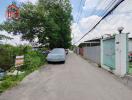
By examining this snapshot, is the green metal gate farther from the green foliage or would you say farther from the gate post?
the green foliage

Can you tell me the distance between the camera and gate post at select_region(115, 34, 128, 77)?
10.9 metres

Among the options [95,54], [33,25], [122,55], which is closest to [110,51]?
[122,55]

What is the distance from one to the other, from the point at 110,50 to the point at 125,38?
2.64m

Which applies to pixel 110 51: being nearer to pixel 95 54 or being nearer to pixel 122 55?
pixel 122 55

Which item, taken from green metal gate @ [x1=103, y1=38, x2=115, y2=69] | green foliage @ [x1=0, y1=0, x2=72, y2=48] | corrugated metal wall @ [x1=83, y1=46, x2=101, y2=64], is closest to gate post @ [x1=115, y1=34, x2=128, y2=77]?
green metal gate @ [x1=103, y1=38, x2=115, y2=69]

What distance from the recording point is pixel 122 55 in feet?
36.5

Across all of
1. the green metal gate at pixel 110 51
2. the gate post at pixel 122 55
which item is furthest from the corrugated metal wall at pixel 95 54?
the gate post at pixel 122 55

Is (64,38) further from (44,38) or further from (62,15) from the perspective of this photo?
(44,38)

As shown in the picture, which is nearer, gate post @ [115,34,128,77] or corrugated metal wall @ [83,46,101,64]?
gate post @ [115,34,128,77]

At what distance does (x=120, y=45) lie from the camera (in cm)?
1134

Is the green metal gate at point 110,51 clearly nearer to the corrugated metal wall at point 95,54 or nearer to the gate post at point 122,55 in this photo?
the gate post at point 122,55

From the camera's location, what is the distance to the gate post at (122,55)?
10932 millimetres

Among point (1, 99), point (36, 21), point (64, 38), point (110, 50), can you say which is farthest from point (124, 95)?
point (64, 38)

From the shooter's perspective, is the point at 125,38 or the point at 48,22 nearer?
the point at 125,38
